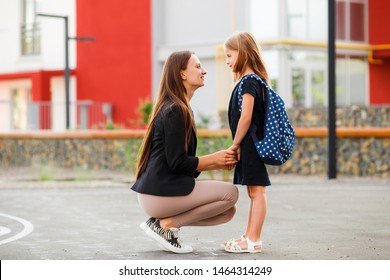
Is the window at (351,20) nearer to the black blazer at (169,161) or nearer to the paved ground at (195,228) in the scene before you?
the paved ground at (195,228)

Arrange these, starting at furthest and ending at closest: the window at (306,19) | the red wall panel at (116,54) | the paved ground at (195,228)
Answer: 1. the red wall panel at (116,54)
2. the window at (306,19)
3. the paved ground at (195,228)

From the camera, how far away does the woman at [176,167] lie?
22.0 feet

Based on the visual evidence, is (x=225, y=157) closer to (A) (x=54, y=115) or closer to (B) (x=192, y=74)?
(B) (x=192, y=74)

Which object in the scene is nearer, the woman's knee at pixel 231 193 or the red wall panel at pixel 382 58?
the woman's knee at pixel 231 193

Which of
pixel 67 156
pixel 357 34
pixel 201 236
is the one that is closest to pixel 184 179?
pixel 201 236

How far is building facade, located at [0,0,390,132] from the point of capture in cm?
2373

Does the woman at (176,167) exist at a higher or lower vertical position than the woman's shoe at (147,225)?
higher

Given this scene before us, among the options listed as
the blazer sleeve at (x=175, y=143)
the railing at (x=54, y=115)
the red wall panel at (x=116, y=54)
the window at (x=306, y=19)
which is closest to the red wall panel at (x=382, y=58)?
the window at (x=306, y=19)

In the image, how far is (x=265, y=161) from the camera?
663cm

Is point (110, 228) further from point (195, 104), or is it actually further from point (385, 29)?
point (385, 29)

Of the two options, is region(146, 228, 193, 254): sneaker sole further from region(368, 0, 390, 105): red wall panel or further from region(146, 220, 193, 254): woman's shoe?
region(368, 0, 390, 105): red wall panel

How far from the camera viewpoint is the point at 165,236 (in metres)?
6.86

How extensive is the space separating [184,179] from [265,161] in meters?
0.56

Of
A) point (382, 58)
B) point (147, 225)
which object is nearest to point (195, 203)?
point (147, 225)
